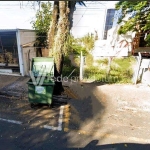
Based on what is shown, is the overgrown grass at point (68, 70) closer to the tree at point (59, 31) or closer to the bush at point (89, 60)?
the bush at point (89, 60)

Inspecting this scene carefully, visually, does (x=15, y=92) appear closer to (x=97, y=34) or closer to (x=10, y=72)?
(x=10, y=72)

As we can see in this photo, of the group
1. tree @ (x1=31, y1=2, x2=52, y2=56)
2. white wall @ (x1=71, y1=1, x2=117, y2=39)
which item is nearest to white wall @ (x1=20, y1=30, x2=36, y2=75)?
tree @ (x1=31, y1=2, x2=52, y2=56)

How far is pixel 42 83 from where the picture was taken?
5.16m

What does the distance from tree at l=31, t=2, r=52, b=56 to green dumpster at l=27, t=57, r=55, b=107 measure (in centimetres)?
427

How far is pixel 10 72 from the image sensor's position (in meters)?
8.81

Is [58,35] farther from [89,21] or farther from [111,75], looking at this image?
[89,21]

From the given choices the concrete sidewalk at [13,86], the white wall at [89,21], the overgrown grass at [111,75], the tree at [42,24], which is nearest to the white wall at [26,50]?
the concrete sidewalk at [13,86]

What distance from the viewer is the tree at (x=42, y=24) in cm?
1001

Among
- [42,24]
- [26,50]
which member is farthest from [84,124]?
[42,24]

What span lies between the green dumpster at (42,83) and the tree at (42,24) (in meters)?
4.27

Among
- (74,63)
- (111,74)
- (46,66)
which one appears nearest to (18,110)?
(46,66)

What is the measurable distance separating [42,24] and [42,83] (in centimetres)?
745

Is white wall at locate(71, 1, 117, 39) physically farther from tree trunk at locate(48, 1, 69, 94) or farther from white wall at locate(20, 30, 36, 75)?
tree trunk at locate(48, 1, 69, 94)

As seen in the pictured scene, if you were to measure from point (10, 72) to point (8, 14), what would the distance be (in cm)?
1101
